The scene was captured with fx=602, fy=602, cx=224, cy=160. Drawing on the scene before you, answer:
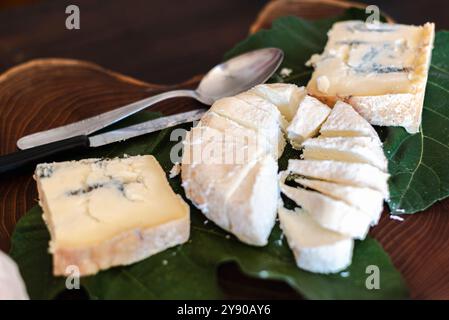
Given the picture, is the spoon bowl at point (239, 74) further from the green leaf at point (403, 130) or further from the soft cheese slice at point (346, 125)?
the soft cheese slice at point (346, 125)

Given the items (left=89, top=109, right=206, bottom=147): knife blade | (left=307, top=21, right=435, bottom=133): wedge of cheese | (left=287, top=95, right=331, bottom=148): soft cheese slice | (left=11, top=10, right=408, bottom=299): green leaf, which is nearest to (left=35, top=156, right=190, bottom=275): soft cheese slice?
(left=11, top=10, right=408, bottom=299): green leaf

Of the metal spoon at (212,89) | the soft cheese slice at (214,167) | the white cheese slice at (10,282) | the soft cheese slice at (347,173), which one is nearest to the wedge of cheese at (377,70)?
the metal spoon at (212,89)

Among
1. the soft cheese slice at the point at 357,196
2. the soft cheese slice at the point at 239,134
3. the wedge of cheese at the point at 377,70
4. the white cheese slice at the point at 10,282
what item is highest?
the wedge of cheese at the point at 377,70

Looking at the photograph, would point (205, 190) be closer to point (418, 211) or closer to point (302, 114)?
point (302, 114)

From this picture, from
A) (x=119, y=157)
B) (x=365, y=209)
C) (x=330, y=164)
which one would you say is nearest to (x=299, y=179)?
(x=330, y=164)

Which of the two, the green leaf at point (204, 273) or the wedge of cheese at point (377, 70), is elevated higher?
the wedge of cheese at point (377, 70)
